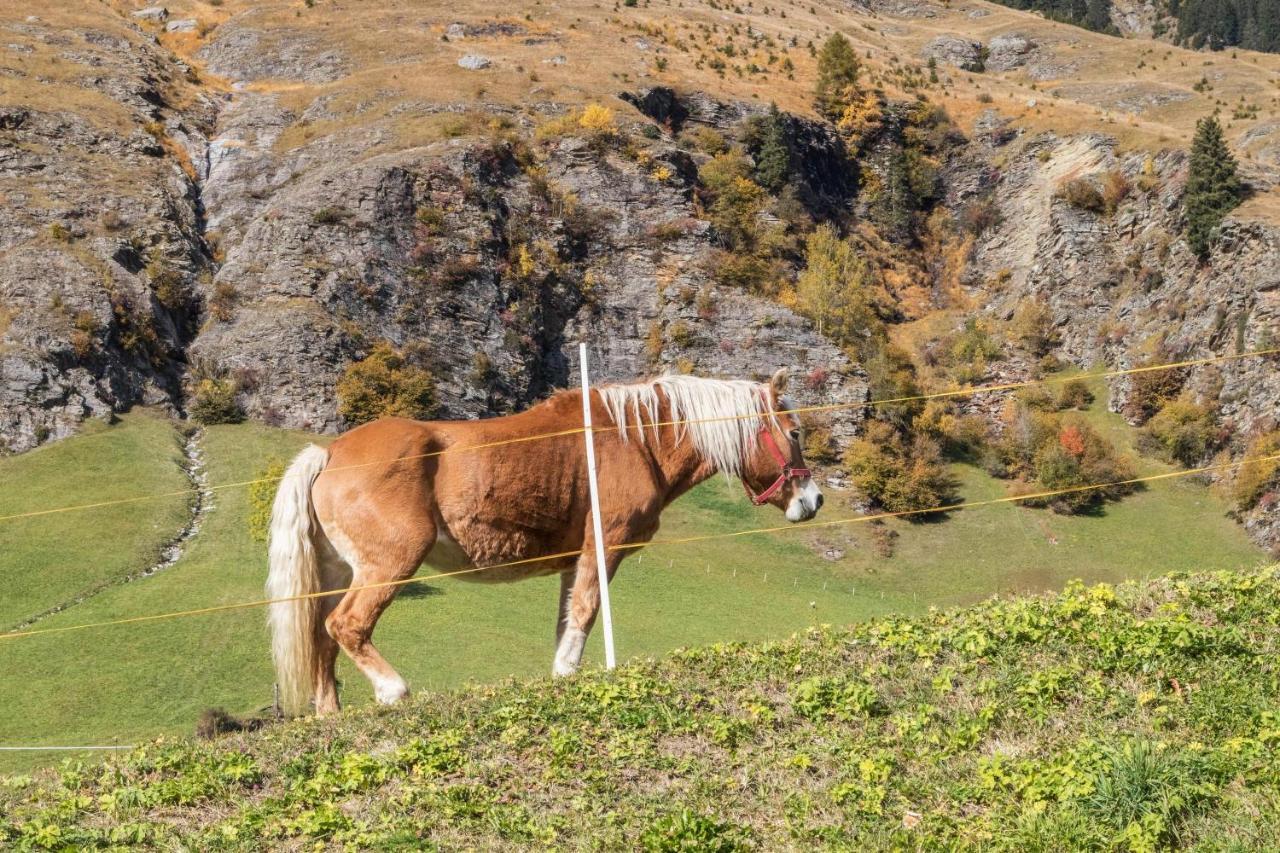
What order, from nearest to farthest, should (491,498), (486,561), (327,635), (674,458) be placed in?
(327,635) < (491,498) < (486,561) < (674,458)

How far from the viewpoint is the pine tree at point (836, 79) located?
4085 inches

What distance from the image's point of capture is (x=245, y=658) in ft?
117

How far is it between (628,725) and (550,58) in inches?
3980

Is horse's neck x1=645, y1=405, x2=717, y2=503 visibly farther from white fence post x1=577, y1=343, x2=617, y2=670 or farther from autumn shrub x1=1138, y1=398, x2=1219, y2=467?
autumn shrub x1=1138, y1=398, x2=1219, y2=467

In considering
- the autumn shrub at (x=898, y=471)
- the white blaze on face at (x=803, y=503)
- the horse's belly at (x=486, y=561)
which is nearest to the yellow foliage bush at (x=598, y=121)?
the autumn shrub at (x=898, y=471)

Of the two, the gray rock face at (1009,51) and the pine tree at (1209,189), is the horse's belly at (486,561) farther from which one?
the gray rock face at (1009,51)

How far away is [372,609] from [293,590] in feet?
2.68

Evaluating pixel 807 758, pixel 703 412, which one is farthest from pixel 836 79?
pixel 807 758

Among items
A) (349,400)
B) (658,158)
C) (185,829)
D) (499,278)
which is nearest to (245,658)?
(349,400)

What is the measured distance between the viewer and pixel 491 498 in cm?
1045

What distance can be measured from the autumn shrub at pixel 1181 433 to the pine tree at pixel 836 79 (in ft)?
164

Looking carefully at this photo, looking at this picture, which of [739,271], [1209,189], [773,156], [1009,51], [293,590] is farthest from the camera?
[1009,51]

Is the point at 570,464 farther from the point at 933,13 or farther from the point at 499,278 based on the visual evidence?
the point at 933,13

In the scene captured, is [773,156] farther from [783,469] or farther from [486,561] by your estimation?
[486,561]
